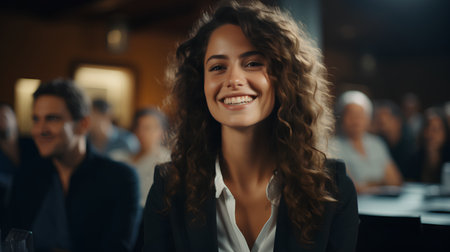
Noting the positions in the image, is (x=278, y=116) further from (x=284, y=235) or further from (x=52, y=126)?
(x=52, y=126)

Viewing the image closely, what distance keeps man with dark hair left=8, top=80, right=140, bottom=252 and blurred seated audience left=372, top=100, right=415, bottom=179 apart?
158 inches

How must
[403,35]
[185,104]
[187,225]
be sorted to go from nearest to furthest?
[187,225] → [185,104] → [403,35]

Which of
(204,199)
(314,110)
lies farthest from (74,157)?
(314,110)

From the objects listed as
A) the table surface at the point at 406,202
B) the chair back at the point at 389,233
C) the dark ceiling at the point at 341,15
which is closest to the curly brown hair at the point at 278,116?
the chair back at the point at 389,233

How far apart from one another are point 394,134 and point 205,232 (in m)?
5.15

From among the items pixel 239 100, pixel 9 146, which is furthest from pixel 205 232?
pixel 9 146

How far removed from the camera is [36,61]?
6.34 meters

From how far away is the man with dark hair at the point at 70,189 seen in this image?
1894 mm

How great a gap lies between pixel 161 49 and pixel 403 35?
4827 mm

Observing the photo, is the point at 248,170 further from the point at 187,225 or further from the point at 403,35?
the point at 403,35

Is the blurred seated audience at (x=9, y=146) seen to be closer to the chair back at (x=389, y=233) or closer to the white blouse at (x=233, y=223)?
the white blouse at (x=233, y=223)

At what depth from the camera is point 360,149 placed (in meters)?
3.83

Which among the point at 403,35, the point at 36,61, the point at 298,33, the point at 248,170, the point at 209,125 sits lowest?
the point at 248,170

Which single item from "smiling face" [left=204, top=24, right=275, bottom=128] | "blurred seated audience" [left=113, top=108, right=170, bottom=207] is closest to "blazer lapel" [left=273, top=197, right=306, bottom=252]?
"smiling face" [left=204, top=24, right=275, bottom=128]
